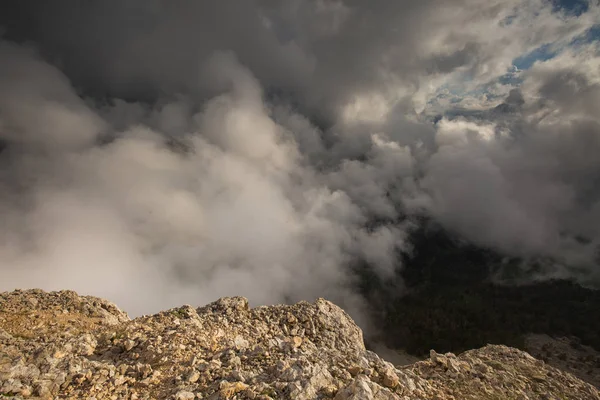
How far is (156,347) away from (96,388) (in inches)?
156

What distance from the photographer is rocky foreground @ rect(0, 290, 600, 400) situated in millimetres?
15930

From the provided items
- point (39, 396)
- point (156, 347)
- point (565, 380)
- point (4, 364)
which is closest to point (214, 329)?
point (156, 347)

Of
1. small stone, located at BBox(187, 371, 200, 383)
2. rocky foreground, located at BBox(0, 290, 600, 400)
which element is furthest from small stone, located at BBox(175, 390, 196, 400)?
small stone, located at BBox(187, 371, 200, 383)

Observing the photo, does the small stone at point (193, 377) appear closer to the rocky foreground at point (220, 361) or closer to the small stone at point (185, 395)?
the rocky foreground at point (220, 361)

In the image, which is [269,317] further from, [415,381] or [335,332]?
[415,381]

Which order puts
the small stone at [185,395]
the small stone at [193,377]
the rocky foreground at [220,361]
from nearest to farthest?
the small stone at [185,395] < the rocky foreground at [220,361] < the small stone at [193,377]

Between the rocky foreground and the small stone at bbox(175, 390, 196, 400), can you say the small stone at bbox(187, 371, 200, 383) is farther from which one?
the small stone at bbox(175, 390, 196, 400)

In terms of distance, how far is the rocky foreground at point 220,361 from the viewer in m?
15.9

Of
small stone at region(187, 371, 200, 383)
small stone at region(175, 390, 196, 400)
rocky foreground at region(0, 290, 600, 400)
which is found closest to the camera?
small stone at region(175, 390, 196, 400)

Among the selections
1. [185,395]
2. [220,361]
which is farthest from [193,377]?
[220,361]

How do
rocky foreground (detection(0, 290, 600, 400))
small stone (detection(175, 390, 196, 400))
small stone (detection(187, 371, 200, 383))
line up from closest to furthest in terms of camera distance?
small stone (detection(175, 390, 196, 400))
rocky foreground (detection(0, 290, 600, 400))
small stone (detection(187, 371, 200, 383))

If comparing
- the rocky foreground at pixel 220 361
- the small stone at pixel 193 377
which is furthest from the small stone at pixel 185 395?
the small stone at pixel 193 377

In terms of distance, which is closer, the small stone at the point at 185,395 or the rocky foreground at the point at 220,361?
the small stone at the point at 185,395

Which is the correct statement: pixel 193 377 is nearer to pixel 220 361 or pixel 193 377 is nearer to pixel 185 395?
pixel 185 395
